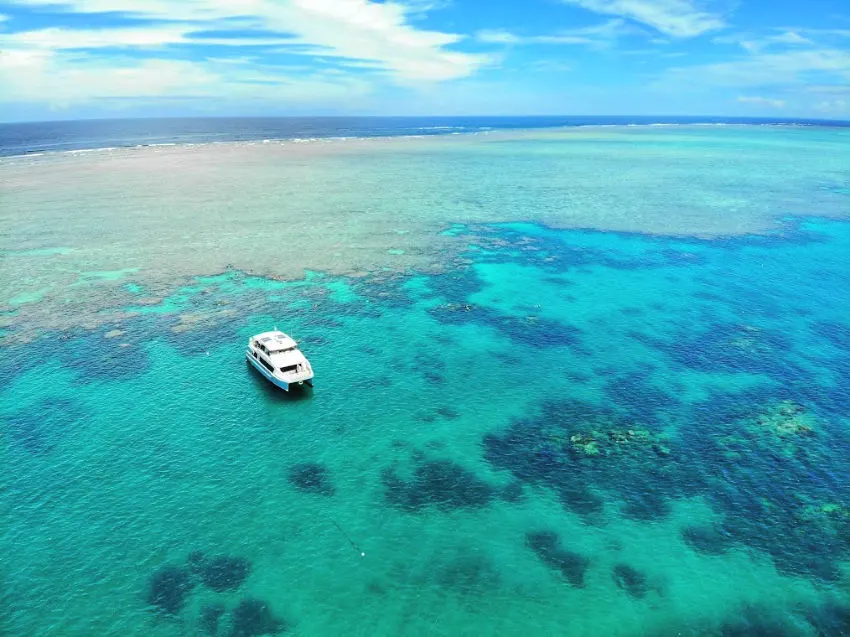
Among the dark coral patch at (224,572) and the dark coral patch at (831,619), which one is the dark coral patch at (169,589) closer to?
the dark coral patch at (224,572)

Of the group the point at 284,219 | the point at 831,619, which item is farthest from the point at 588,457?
the point at 284,219

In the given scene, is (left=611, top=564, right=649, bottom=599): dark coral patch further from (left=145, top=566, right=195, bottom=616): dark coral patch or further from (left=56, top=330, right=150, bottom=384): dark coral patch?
(left=56, top=330, right=150, bottom=384): dark coral patch

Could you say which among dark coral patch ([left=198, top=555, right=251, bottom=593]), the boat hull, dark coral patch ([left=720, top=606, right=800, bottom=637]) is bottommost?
dark coral patch ([left=720, top=606, right=800, bottom=637])

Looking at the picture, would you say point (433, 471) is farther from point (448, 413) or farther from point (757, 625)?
point (757, 625)

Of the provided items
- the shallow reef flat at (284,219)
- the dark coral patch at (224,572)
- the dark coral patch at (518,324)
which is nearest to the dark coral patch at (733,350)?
the dark coral patch at (518,324)

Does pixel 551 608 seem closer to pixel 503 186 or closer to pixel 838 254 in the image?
pixel 838 254

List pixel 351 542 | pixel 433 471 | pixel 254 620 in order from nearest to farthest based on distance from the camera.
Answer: pixel 254 620, pixel 351 542, pixel 433 471

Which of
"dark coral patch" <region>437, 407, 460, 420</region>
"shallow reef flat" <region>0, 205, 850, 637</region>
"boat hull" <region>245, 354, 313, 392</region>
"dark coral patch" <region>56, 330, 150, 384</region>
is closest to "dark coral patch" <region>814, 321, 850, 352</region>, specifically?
"shallow reef flat" <region>0, 205, 850, 637</region>
